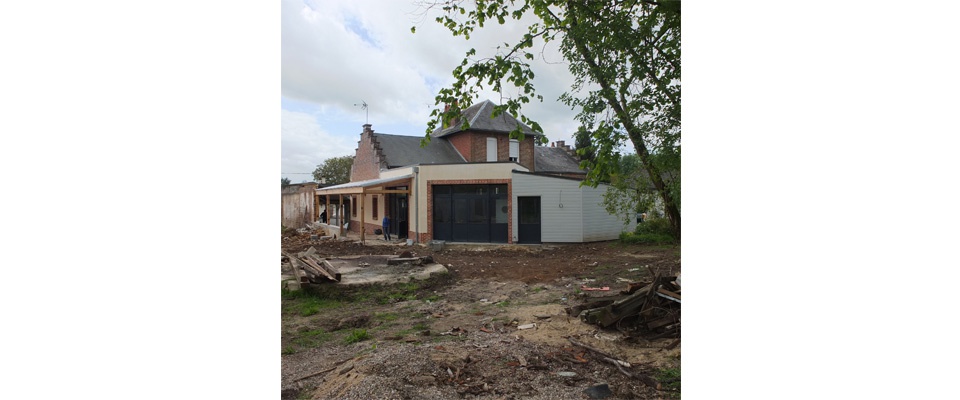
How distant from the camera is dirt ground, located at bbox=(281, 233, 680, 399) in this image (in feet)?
12.8

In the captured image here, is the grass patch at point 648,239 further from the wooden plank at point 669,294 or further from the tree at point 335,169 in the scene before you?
the tree at point 335,169

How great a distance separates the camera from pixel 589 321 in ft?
19.1

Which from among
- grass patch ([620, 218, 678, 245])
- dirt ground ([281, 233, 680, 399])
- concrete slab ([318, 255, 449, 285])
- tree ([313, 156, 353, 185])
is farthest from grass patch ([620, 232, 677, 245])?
tree ([313, 156, 353, 185])

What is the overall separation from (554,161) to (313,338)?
22462 mm

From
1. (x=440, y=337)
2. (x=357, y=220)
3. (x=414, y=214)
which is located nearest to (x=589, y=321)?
(x=440, y=337)

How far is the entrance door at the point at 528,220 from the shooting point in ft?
56.1

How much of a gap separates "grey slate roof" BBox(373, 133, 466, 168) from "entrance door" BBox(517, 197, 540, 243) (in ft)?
21.9

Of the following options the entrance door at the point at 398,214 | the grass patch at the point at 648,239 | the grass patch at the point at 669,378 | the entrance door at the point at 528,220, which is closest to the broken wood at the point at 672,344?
the grass patch at the point at 669,378

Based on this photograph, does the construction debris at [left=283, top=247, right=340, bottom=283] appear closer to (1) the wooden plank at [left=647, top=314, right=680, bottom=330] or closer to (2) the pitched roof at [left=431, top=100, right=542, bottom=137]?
(1) the wooden plank at [left=647, top=314, right=680, bottom=330]

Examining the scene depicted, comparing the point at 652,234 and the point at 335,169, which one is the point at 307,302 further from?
the point at 335,169

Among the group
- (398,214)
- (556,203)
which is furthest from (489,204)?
(398,214)

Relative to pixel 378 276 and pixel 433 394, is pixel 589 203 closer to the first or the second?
pixel 378 276

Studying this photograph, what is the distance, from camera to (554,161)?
1065 inches

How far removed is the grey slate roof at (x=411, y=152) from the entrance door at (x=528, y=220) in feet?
21.9
